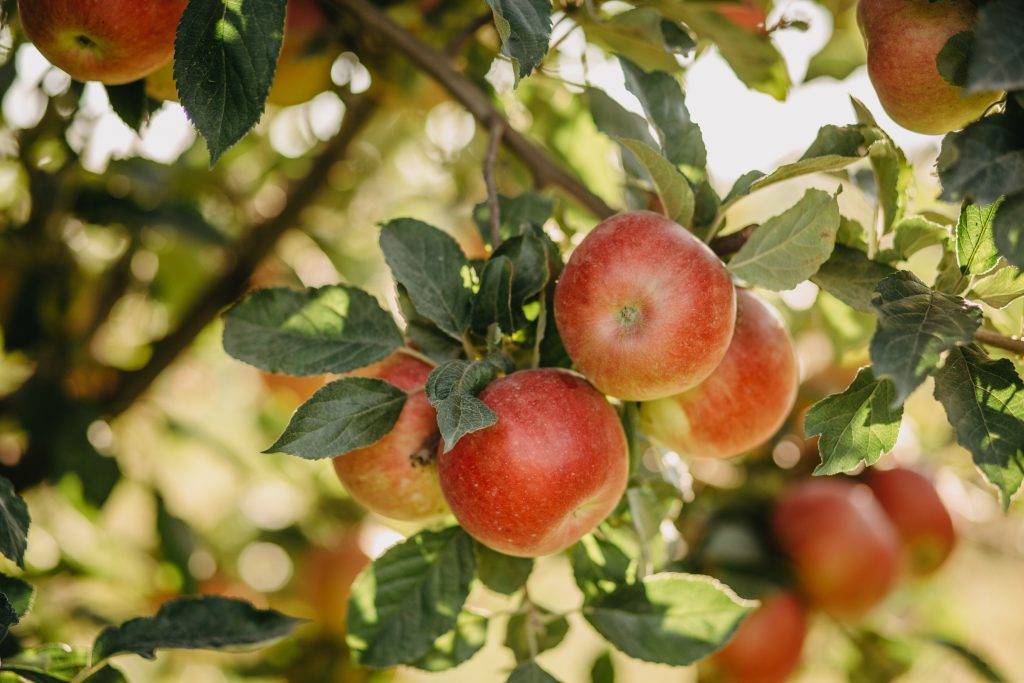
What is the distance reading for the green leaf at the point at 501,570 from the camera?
79 centimetres

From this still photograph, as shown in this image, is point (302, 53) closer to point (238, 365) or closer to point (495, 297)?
point (495, 297)

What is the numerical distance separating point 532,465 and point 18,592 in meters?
0.45

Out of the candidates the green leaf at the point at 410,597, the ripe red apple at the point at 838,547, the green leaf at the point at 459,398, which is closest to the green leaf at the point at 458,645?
the green leaf at the point at 410,597

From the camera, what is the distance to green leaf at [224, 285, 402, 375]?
748mm

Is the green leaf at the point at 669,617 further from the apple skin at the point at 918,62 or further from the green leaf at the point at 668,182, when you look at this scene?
the apple skin at the point at 918,62

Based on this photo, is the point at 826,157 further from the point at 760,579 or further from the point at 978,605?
the point at 978,605

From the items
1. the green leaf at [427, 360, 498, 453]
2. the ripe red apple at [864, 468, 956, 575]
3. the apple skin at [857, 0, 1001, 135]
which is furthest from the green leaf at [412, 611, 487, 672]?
the ripe red apple at [864, 468, 956, 575]

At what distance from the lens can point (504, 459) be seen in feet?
2.18

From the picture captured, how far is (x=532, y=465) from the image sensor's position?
26.1 inches

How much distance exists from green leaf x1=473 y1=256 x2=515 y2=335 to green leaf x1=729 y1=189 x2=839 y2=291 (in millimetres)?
188

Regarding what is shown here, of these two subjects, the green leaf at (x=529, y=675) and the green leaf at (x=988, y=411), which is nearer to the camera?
the green leaf at (x=988, y=411)


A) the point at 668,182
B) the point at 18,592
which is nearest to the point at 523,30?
the point at 668,182

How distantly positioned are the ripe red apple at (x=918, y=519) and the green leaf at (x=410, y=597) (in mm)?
998

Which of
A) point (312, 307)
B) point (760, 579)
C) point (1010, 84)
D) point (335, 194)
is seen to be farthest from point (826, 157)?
point (335, 194)
